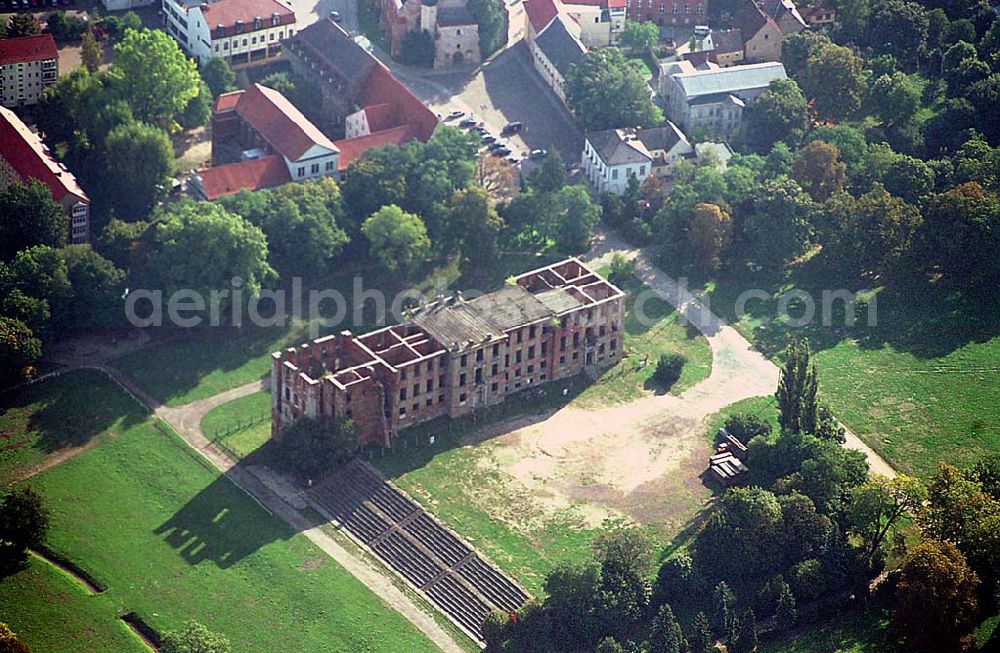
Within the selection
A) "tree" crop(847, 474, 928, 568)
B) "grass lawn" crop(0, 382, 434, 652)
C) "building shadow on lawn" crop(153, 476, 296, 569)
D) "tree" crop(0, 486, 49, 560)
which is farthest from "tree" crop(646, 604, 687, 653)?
"tree" crop(0, 486, 49, 560)

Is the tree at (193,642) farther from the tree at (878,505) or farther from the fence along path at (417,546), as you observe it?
the tree at (878,505)

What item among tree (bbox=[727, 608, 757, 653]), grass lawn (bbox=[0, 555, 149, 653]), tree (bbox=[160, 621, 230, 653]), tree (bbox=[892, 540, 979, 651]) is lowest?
grass lawn (bbox=[0, 555, 149, 653])

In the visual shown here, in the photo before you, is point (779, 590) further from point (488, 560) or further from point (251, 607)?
point (251, 607)

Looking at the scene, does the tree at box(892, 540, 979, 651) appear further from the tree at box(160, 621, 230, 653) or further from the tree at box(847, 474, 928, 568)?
the tree at box(160, 621, 230, 653)

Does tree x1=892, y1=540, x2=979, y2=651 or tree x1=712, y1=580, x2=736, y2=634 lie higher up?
tree x1=892, y1=540, x2=979, y2=651

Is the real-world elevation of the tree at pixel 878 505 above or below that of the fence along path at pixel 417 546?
above

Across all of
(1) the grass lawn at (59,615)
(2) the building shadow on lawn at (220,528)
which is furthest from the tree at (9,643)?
(2) the building shadow on lawn at (220,528)

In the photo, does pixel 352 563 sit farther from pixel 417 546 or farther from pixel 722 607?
pixel 722 607
